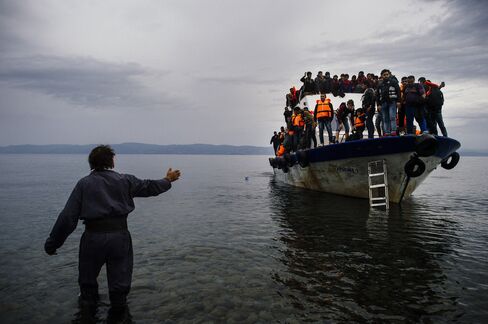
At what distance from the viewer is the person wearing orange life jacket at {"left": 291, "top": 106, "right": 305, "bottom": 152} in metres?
17.4

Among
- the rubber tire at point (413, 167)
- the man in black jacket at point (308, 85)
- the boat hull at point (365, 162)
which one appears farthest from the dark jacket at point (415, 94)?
Result: the man in black jacket at point (308, 85)

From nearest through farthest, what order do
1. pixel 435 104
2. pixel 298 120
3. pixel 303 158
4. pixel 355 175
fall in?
pixel 435 104, pixel 355 175, pixel 303 158, pixel 298 120

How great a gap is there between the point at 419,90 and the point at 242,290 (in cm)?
936

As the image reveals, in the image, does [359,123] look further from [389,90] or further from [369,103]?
[389,90]

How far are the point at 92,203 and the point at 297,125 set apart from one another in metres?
14.8

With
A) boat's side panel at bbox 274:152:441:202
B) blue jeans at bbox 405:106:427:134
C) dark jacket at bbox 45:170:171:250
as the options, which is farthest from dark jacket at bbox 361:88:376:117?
dark jacket at bbox 45:170:171:250

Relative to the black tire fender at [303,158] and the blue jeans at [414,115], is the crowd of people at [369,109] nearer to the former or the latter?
the blue jeans at [414,115]

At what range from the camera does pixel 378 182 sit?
13406mm

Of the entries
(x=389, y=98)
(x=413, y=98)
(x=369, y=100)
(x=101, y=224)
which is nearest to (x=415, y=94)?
(x=413, y=98)

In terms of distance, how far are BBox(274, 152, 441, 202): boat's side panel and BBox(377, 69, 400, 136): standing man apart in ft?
3.81

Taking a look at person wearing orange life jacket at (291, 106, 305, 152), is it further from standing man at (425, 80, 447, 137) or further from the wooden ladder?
standing man at (425, 80, 447, 137)

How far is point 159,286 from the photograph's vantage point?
5516 mm

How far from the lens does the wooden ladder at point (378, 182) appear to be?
12.2m

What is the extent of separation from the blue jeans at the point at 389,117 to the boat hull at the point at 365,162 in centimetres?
56
